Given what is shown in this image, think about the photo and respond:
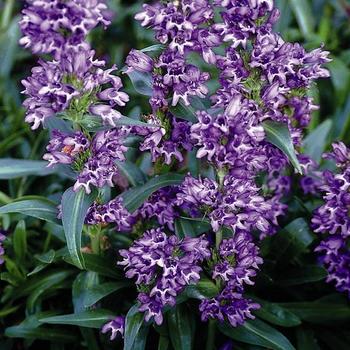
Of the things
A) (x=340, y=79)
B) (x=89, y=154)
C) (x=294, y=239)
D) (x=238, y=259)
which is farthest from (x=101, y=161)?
(x=340, y=79)

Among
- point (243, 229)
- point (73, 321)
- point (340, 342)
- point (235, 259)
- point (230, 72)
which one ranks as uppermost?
point (230, 72)

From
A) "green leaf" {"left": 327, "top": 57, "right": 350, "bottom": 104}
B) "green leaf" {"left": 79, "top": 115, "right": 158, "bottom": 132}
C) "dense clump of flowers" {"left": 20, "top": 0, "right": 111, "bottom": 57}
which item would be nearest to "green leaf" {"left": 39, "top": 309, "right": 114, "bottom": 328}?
"green leaf" {"left": 79, "top": 115, "right": 158, "bottom": 132}

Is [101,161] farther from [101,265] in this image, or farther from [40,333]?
[40,333]

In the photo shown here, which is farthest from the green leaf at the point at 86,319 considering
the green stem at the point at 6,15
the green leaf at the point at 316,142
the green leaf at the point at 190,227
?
the green stem at the point at 6,15

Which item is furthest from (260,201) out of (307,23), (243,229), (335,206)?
(307,23)

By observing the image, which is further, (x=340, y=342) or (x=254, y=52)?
(x=340, y=342)

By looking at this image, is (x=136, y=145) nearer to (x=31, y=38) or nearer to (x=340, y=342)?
(x=31, y=38)

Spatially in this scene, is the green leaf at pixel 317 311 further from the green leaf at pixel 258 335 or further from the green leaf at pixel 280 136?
the green leaf at pixel 280 136

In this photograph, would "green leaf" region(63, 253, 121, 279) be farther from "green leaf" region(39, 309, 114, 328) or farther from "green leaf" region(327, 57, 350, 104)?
"green leaf" region(327, 57, 350, 104)
